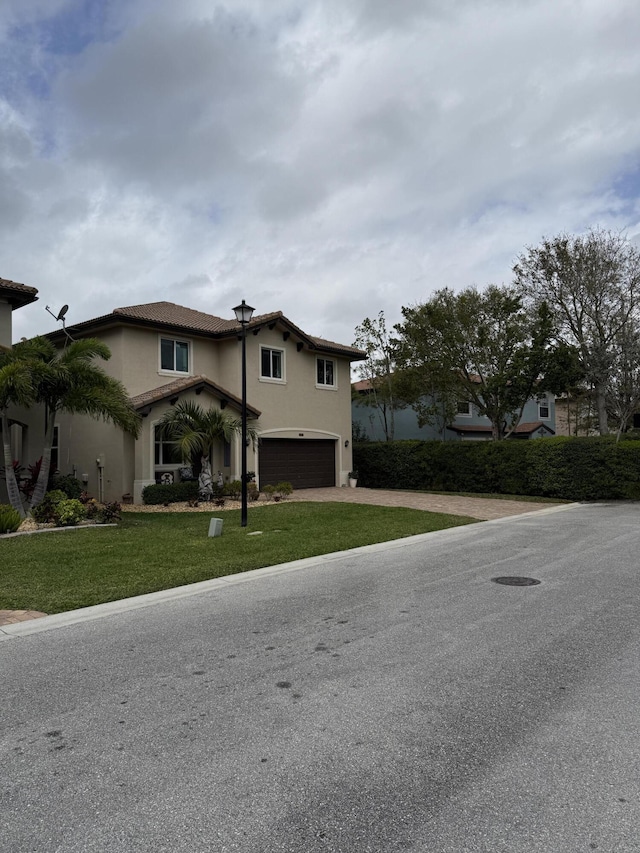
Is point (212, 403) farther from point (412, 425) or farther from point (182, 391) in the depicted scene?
point (412, 425)

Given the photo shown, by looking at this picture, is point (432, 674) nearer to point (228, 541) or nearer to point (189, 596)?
point (189, 596)

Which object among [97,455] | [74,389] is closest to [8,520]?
[74,389]

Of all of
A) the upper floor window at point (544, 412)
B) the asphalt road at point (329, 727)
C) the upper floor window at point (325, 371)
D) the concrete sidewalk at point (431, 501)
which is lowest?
the asphalt road at point (329, 727)

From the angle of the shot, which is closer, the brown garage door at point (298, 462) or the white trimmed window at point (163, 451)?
the white trimmed window at point (163, 451)

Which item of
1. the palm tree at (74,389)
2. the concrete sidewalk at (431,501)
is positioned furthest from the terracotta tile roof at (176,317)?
the concrete sidewalk at (431,501)

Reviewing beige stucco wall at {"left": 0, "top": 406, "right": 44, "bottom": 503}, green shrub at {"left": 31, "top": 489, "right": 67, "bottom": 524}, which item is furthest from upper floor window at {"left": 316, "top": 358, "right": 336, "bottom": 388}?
green shrub at {"left": 31, "top": 489, "right": 67, "bottom": 524}

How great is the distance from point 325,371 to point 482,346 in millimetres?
6988

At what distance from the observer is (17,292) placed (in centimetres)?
1653

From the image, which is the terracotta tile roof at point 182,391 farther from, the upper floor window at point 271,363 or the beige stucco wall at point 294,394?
the upper floor window at point 271,363

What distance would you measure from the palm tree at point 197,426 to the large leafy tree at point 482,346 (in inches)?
441

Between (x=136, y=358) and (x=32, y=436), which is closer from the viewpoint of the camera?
(x=32, y=436)

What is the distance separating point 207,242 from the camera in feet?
65.6

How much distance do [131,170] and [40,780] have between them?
1641 centimetres

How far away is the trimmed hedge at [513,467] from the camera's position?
20.3 meters
